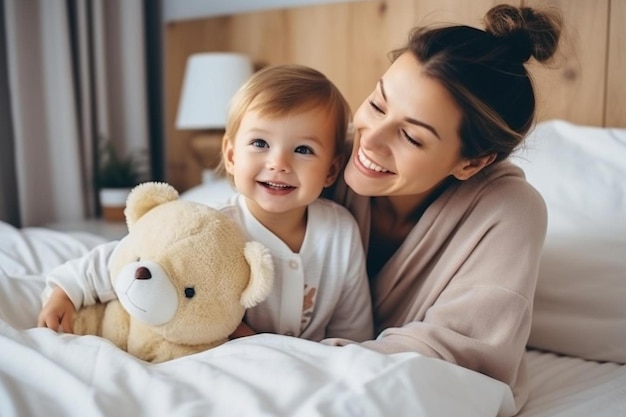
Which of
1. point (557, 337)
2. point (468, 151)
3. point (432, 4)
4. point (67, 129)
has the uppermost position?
point (432, 4)

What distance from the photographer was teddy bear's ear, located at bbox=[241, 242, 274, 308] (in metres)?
0.88

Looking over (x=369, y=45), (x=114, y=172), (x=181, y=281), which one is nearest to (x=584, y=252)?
(x=181, y=281)

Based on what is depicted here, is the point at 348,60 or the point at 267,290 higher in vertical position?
the point at 348,60

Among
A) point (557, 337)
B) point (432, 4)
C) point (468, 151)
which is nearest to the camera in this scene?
point (468, 151)

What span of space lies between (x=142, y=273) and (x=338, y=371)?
285mm

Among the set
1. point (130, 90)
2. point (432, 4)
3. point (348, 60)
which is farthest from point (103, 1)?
point (432, 4)

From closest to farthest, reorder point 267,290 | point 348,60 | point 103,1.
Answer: point 267,290 → point 348,60 → point 103,1

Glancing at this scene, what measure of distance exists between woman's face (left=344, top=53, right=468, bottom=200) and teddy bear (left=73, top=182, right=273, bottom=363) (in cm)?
22

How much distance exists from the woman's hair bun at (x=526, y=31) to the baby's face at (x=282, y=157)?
0.29m

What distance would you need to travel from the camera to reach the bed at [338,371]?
0.70 metres

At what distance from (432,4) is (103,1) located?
1.54 metres

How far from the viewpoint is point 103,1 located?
2.77 meters

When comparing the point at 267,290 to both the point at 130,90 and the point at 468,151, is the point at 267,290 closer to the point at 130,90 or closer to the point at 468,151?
the point at 468,151

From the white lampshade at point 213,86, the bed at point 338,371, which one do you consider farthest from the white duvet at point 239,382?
the white lampshade at point 213,86
